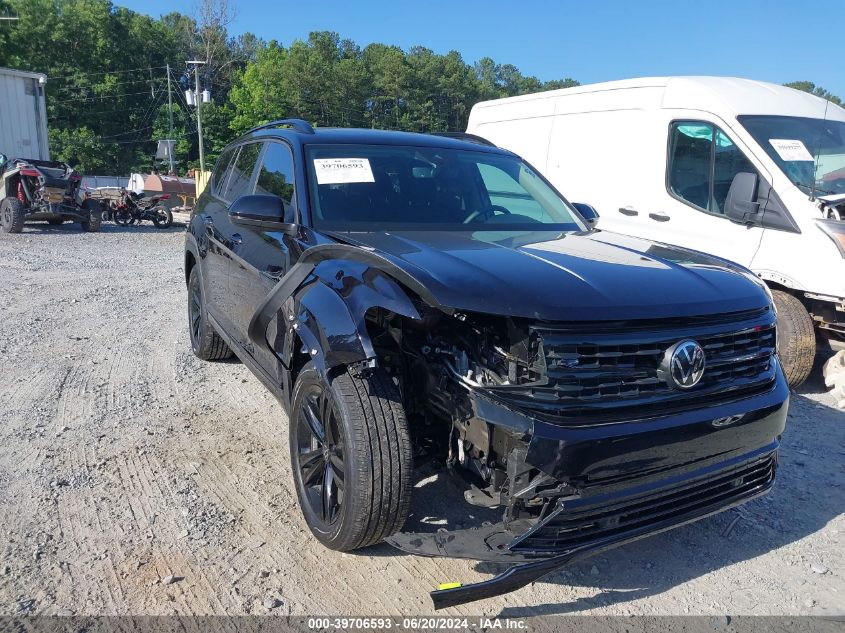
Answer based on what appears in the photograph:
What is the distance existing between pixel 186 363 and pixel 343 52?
→ 73.8m

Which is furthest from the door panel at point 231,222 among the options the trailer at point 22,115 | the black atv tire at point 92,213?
the trailer at point 22,115

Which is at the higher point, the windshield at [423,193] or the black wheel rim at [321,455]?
the windshield at [423,193]

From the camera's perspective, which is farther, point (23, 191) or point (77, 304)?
point (23, 191)

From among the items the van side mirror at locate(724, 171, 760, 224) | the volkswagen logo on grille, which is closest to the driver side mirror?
the volkswagen logo on grille

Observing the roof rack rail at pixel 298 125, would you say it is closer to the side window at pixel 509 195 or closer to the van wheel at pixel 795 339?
the side window at pixel 509 195

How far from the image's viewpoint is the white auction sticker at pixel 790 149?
5590mm

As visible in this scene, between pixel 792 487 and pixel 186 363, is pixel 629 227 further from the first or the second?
pixel 186 363

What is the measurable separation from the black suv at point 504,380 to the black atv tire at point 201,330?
2.02m

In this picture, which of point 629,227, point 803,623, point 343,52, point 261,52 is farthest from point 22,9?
point 803,623

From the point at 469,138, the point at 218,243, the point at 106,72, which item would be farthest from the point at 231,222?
the point at 106,72

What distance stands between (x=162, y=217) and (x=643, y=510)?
62.8 ft

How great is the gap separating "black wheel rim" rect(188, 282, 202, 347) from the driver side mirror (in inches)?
86.1

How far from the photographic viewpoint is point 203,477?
3.65 m

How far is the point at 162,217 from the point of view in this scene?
19344 mm
